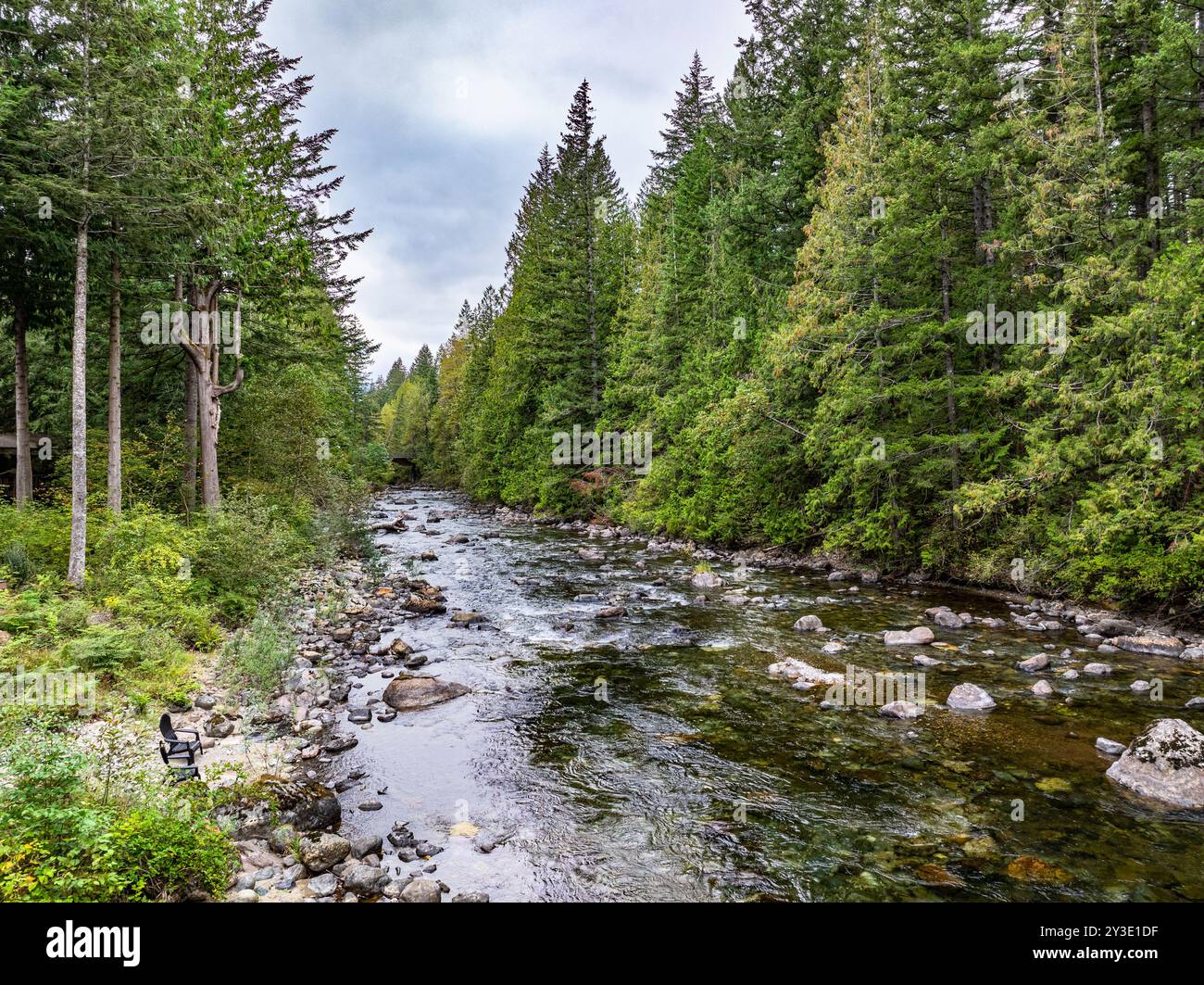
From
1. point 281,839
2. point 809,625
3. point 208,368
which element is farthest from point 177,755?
point 208,368

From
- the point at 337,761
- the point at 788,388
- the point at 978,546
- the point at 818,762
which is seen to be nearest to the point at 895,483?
the point at 978,546

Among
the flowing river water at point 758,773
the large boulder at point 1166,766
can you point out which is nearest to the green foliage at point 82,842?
the flowing river water at point 758,773

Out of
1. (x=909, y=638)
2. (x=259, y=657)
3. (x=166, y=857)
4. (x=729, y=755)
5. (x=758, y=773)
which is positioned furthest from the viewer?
(x=909, y=638)

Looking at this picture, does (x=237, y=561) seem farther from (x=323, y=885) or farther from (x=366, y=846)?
(x=323, y=885)

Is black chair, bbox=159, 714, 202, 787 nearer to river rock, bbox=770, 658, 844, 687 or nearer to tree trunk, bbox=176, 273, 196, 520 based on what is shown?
river rock, bbox=770, 658, 844, 687

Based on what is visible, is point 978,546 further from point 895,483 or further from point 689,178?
point 689,178

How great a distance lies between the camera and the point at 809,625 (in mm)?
14180

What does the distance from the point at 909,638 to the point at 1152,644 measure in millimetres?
4516

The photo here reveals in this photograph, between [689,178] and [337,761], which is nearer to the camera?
[337,761]

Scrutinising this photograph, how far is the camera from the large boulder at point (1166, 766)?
6.81 m

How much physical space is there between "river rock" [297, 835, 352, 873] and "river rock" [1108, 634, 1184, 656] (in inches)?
574

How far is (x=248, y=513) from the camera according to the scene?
55.7 ft
